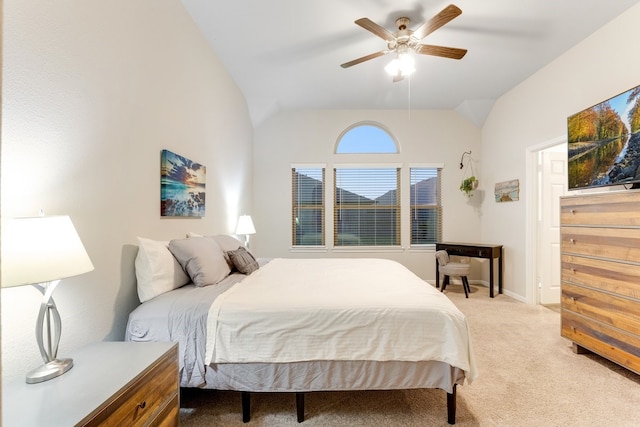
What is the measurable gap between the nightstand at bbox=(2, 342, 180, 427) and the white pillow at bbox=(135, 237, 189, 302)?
1.33 feet

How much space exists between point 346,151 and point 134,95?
348 cm

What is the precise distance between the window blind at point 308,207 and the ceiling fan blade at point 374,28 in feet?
8.85

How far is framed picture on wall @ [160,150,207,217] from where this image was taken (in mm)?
2346

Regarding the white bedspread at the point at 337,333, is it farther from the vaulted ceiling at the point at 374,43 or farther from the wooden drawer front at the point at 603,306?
the vaulted ceiling at the point at 374,43

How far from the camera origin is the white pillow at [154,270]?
74.2 inches

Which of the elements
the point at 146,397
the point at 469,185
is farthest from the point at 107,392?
the point at 469,185

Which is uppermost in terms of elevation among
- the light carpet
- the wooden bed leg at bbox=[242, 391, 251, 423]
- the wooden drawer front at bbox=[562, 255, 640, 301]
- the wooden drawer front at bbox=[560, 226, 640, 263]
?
the wooden drawer front at bbox=[560, 226, 640, 263]

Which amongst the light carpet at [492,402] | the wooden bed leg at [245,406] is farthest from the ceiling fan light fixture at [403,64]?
the wooden bed leg at [245,406]

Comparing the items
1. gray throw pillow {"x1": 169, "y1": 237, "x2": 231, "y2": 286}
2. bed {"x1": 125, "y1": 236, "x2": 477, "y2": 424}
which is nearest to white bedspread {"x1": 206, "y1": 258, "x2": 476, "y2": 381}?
bed {"x1": 125, "y1": 236, "x2": 477, "y2": 424}

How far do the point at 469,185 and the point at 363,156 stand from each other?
68.2 inches

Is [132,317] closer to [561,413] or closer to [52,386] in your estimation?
[52,386]

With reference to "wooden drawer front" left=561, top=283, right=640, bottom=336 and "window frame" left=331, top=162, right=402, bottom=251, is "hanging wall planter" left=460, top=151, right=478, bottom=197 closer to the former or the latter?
"window frame" left=331, top=162, right=402, bottom=251

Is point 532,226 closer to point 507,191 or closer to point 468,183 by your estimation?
point 507,191

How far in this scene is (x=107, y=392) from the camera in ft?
3.72
